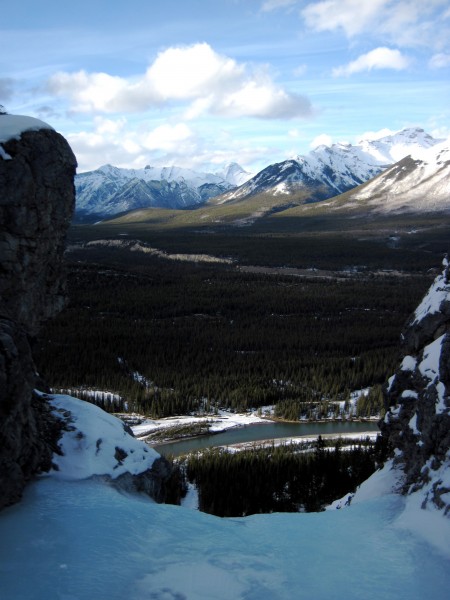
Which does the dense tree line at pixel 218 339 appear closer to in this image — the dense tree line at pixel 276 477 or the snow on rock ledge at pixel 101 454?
the dense tree line at pixel 276 477

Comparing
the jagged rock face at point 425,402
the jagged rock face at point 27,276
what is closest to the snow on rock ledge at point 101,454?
the jagged rock face at point 27,276

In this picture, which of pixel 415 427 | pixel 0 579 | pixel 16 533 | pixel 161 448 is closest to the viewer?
pixel 0 579

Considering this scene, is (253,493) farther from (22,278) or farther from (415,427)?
(22,278)

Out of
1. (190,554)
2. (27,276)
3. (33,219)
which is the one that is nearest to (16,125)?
(33,219)

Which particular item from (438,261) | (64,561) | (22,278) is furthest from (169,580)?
(438,261)

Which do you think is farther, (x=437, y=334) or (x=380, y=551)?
(x=437, y=334)
